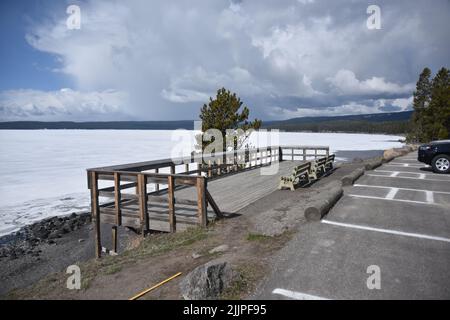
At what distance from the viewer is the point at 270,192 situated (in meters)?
Answer: 11.6

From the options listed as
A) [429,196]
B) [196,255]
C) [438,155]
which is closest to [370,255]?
[196,255]

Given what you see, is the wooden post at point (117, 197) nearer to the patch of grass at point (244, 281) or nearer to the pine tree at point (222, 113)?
the patch of grass at point (244, 281)

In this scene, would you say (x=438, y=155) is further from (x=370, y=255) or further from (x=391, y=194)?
(x=370, y=255)

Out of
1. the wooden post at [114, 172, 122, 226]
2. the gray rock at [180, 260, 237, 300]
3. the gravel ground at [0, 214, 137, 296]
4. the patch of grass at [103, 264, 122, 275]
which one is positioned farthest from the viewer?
the gravel ground at [0, 214, 137, 296]

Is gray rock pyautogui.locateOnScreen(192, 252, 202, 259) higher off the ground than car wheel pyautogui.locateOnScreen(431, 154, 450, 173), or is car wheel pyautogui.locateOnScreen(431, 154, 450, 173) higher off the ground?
car wheel pyautogui.locateOnScreen(431, 154, 450, 173)

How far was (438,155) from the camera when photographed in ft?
50.1

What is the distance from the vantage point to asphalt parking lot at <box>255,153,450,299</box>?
442 centimetres

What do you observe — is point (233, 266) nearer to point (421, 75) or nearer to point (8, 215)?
point (8, 215)

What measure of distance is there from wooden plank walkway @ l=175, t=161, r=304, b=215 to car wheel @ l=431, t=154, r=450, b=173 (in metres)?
7.21

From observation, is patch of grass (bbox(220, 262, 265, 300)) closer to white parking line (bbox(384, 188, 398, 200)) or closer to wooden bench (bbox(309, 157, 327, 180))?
white parking line (bbox(384, 188, 398, 200))

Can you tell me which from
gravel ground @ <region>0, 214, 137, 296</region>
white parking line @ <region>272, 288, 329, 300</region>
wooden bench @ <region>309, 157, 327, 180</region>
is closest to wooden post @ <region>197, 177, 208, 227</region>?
white parking line @ <region>272, 288, 329, 300</region>

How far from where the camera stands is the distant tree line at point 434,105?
42312 mm

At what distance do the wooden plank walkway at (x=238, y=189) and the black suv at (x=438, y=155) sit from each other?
22.8ft
